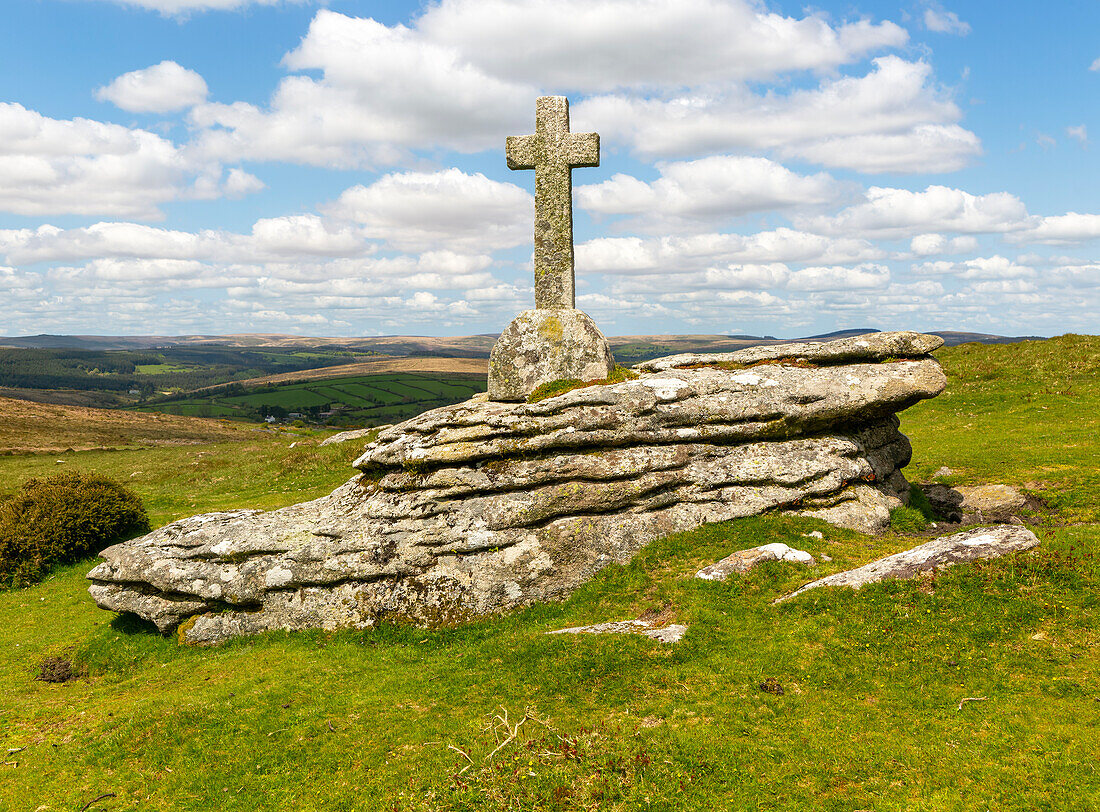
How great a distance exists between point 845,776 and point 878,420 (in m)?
14.6

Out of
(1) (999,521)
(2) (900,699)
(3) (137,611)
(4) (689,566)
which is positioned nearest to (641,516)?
(4) (689,566)

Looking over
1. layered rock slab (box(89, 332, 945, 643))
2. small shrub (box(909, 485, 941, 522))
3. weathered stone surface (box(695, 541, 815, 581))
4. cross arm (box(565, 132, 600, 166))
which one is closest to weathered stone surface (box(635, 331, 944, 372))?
layered rock slab (box(89, 332, 945, 643))

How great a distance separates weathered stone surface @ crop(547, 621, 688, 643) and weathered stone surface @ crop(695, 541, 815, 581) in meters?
1.88

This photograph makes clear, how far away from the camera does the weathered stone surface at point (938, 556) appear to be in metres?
12.3

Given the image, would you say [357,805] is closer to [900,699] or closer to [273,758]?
[273,758]

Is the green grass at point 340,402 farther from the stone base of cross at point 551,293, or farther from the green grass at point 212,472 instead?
the stone base of cross at point 551,293

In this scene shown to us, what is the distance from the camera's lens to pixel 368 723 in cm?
1141

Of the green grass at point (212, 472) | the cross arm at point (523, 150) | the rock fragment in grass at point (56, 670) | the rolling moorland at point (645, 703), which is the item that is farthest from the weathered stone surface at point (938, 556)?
the green grass at point (212, 472)

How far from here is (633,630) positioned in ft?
42.9

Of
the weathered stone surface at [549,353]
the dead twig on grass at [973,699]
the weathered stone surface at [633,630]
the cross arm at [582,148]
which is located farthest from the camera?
the cross arm at [582,148]

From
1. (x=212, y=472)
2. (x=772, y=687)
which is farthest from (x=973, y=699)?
(x=212, y=472)

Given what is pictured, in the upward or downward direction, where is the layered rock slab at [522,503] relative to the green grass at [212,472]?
upward

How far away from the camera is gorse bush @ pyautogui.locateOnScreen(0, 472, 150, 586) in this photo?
2430 centimetres

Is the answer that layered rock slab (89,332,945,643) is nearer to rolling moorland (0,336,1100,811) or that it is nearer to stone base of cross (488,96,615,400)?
rolling moorland (0,336,1100,811)
